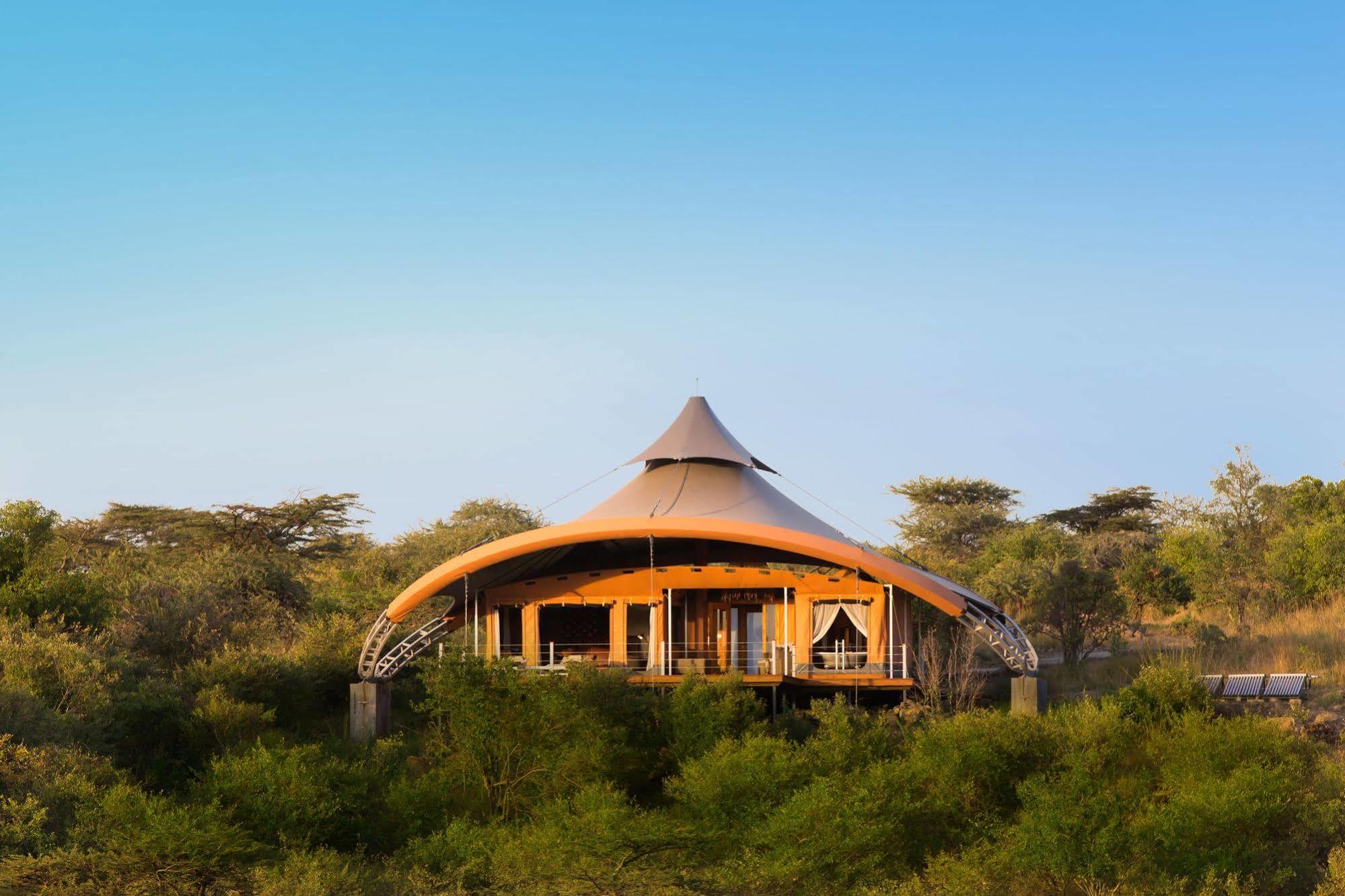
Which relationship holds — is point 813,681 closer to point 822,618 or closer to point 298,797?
point 822,618

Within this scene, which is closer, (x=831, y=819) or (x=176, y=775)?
(x=831, y=819)

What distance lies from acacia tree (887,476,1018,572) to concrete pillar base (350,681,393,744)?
104ft

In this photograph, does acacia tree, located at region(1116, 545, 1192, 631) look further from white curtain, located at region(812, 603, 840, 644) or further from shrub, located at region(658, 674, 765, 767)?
shrub, located at region(658, 674, 765, 767)

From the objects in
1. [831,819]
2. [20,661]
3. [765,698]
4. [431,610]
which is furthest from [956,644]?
[20,661]

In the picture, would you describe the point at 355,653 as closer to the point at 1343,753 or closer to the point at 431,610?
the point at 431,610

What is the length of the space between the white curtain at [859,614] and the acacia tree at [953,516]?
27.7 meters

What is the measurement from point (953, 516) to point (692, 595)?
31.5m

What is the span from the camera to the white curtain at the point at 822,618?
27656mm

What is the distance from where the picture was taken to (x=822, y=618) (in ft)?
91.1

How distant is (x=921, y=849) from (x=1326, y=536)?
24.1m

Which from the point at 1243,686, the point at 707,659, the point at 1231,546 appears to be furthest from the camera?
the point at 1231,546

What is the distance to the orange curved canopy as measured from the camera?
83.9 ft

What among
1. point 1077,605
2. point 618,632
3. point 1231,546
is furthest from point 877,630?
point 1231,546

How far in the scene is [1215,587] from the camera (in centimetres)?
3956
